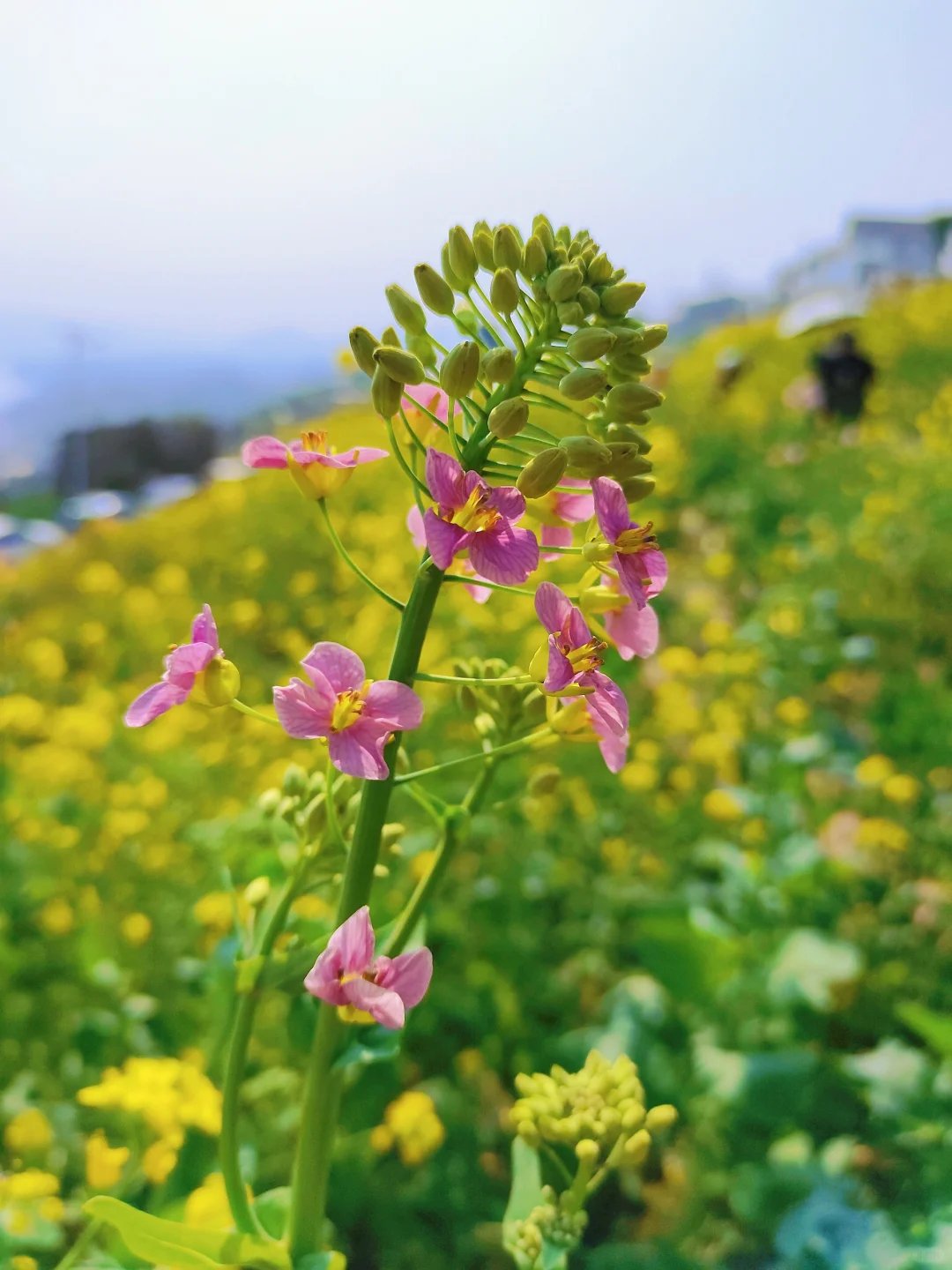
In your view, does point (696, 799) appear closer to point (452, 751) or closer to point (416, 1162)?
point (452, 751)

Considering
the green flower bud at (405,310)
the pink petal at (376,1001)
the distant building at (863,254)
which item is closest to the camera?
the pink petal at (376,1001)

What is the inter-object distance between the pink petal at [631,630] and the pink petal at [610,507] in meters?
0.11

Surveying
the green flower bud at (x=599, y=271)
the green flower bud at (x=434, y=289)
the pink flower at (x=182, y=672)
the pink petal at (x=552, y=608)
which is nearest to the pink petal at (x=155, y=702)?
the pink flower at (x=182, y=672)

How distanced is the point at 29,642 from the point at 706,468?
4652 millimetres

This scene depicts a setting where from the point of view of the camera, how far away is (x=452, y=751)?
9.09 feet

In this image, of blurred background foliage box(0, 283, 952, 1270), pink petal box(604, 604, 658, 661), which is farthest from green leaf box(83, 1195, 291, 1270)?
pink petal box(604, 604, 658, 661)

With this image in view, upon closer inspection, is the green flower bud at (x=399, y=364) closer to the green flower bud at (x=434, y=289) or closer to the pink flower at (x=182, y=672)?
the green flower bud at (x=434, y=289)

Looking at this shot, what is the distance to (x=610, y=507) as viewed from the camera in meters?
0.92

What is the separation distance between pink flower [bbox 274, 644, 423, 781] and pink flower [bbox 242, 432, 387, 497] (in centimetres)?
25

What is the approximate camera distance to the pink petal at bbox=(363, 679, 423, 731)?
85 cm

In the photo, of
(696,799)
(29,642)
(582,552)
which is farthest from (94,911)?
(29,642)

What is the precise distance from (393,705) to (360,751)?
0.17ft

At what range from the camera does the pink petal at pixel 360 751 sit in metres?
0.83

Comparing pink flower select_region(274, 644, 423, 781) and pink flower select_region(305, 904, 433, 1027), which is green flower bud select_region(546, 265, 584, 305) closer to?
pink flower select_region(274, 644, 423, 781)
